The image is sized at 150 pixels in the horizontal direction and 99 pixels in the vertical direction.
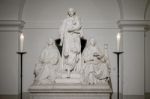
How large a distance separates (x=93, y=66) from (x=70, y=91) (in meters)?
1.10

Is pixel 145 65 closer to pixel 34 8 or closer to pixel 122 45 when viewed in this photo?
pixel 122 45

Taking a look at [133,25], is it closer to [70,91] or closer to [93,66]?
[93,66]

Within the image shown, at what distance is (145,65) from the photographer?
28.7 ft

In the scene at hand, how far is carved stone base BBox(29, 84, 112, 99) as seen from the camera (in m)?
6.88

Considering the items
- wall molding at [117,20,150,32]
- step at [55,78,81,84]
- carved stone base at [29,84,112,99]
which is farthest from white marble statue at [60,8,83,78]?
wall molding at [117,20,150,32]

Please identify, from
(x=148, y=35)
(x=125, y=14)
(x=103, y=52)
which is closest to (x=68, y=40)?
(x=103, y=52)

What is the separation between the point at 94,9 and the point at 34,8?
2009 mm

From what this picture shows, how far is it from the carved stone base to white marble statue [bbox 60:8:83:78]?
675 millimetres

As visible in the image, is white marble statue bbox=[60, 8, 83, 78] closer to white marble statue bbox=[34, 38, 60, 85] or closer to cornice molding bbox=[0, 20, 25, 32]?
white marble statue bbox=[34, 38, 60, 85]

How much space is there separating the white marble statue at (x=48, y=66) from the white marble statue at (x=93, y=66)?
2.79 feet

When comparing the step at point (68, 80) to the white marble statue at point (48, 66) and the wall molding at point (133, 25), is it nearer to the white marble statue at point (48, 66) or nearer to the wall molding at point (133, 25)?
the white marble statue at point (48, 66)

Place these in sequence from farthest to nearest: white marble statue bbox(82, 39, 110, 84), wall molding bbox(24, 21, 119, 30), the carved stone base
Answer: wall molding bbox(24, 21, 119, 30)
white marble statue bbox(82, 39, 110, 84)
the carved stone base

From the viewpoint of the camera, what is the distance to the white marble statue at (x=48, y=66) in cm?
A: 732

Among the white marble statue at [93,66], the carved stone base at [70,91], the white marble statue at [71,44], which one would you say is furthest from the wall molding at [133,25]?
the carved stone base at [70,91]
